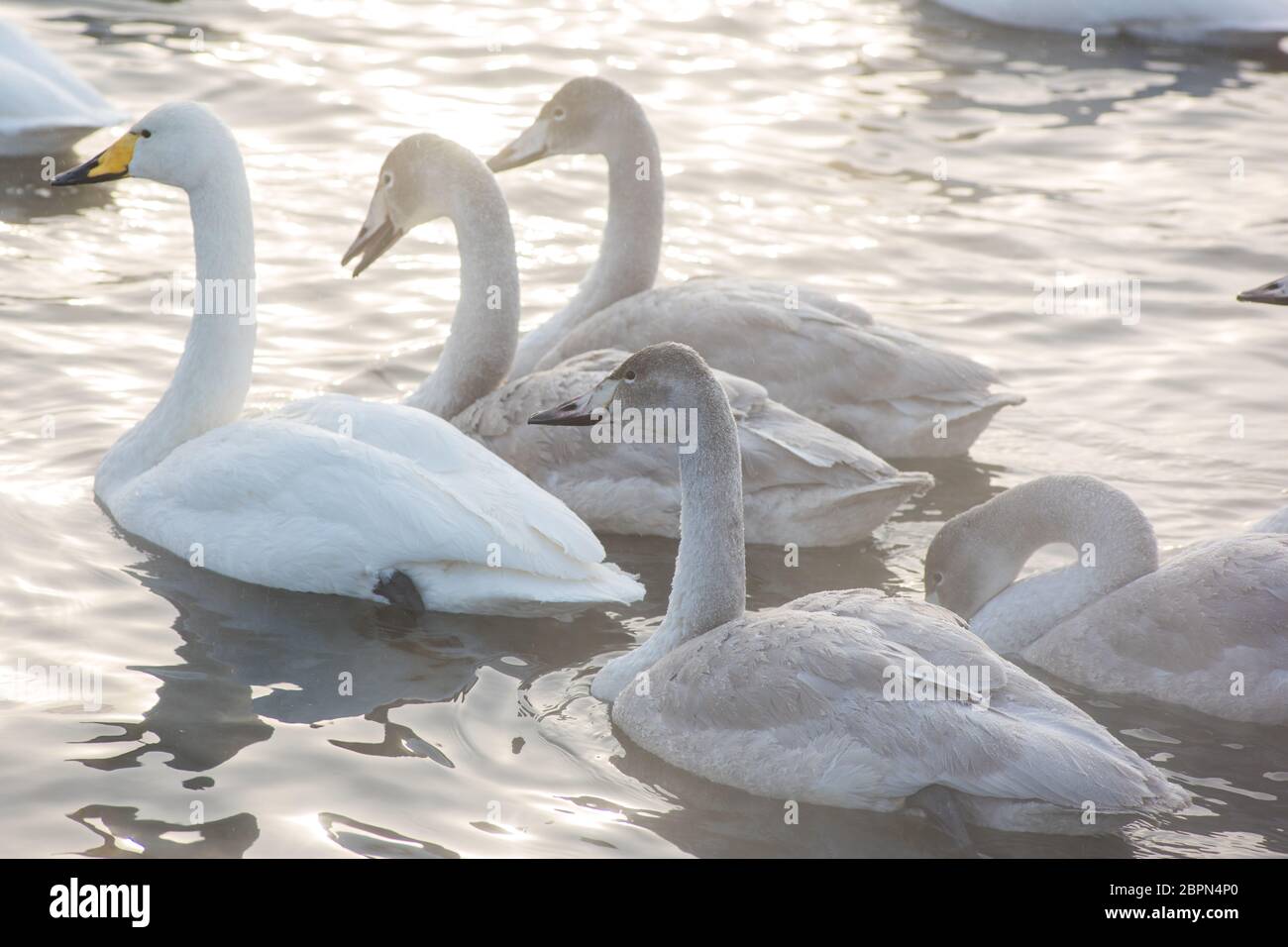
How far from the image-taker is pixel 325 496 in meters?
6.61

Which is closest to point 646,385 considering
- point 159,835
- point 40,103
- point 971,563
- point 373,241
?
point 971,563

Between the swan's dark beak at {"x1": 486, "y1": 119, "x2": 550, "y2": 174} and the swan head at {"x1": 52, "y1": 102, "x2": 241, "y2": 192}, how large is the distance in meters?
2.39

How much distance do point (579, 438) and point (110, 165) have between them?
2208mm

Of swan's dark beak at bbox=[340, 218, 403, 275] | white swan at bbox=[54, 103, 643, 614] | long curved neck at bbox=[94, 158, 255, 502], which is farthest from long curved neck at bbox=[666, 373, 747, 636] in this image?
swan's dark beak at bbox=[340, 218, 403, 275]

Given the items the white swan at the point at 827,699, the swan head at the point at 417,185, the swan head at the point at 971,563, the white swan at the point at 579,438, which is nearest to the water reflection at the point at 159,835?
the white swan at the point at 827,699

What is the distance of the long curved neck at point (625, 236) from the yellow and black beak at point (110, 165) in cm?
229

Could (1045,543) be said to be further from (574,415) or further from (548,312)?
(548,312)

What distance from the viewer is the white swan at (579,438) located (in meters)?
7.45

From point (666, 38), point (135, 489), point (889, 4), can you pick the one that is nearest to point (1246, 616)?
point (135, 489)

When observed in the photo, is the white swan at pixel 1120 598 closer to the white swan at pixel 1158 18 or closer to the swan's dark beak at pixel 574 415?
the swan's dark beak at pixel 574 415

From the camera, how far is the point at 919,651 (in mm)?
5434

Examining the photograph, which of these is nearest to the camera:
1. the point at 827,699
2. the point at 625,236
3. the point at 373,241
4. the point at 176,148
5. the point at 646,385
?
the point at 827,699

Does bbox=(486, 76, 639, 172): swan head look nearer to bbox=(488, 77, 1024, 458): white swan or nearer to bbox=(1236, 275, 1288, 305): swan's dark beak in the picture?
bbox=(488, 77, 1024, 458): white swan

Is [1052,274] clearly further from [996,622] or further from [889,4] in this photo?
[889,4]
